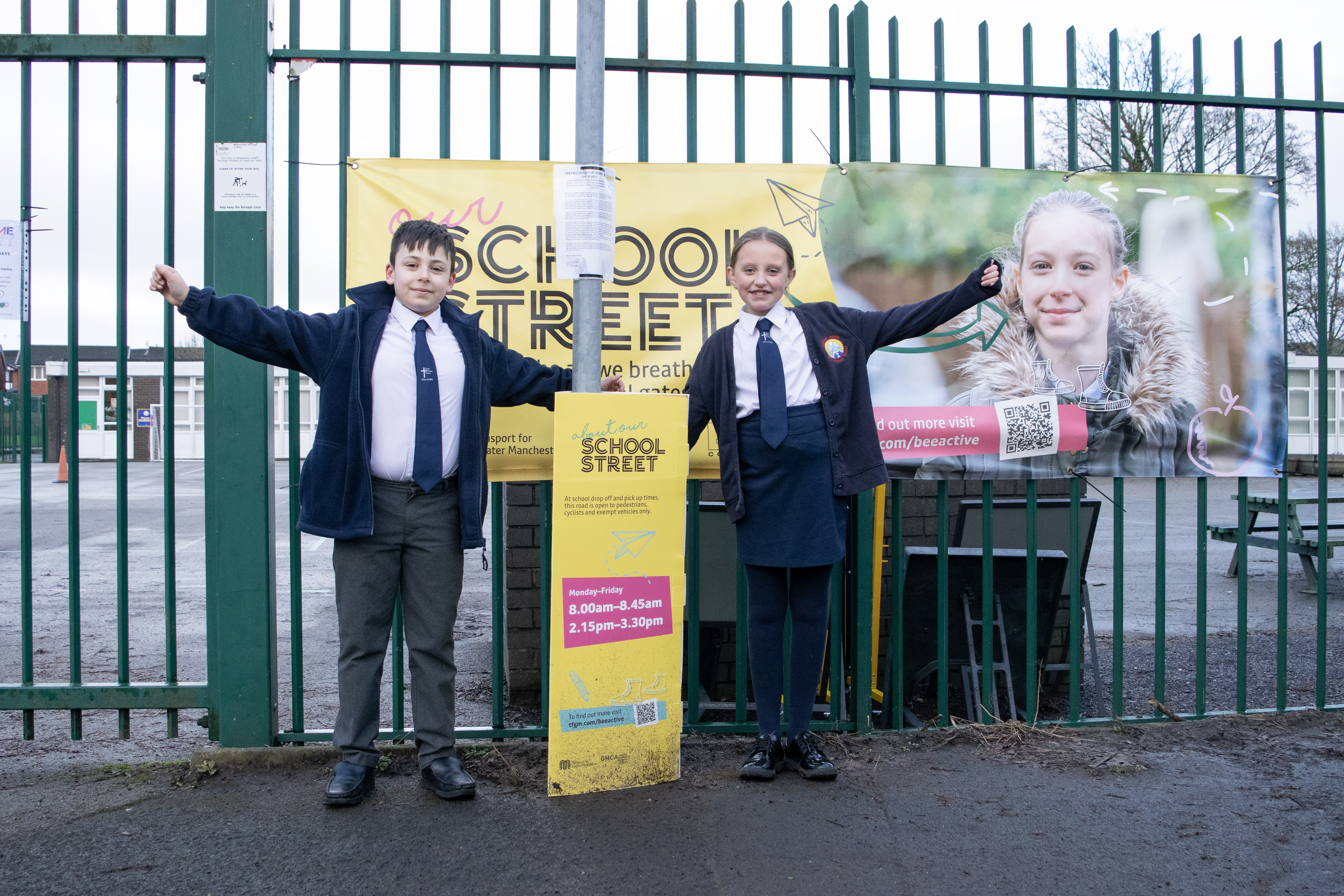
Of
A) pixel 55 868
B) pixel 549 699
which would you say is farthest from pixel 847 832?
pixel 55 868

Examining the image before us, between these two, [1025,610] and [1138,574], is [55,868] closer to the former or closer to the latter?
[1025,610]

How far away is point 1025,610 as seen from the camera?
4270mm

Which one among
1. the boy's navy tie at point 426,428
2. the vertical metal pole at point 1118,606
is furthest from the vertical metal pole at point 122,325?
the vertical metal pole at point 1118,606

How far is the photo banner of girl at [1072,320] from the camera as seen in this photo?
372 centimetres

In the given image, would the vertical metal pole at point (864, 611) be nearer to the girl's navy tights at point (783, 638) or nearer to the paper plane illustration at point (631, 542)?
the girl's navy tights at point (783, 638)

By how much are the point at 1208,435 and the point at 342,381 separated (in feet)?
11.4

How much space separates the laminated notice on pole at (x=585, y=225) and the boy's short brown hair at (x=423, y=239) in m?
0.37

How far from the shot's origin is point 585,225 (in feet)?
10.2

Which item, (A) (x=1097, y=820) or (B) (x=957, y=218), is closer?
(A) (x=1097, y=820)

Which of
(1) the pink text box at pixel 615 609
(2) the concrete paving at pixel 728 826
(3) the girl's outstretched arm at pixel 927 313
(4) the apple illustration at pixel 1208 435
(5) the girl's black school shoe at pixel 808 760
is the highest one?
(3) the girl's outstretched arm at pixel 927 313

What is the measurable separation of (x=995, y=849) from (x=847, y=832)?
0.43m

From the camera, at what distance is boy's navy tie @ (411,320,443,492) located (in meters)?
3.02

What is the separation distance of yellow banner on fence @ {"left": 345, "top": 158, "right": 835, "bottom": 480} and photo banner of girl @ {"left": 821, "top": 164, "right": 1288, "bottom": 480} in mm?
313

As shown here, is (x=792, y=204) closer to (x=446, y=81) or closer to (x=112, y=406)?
(x=446, y=81)
